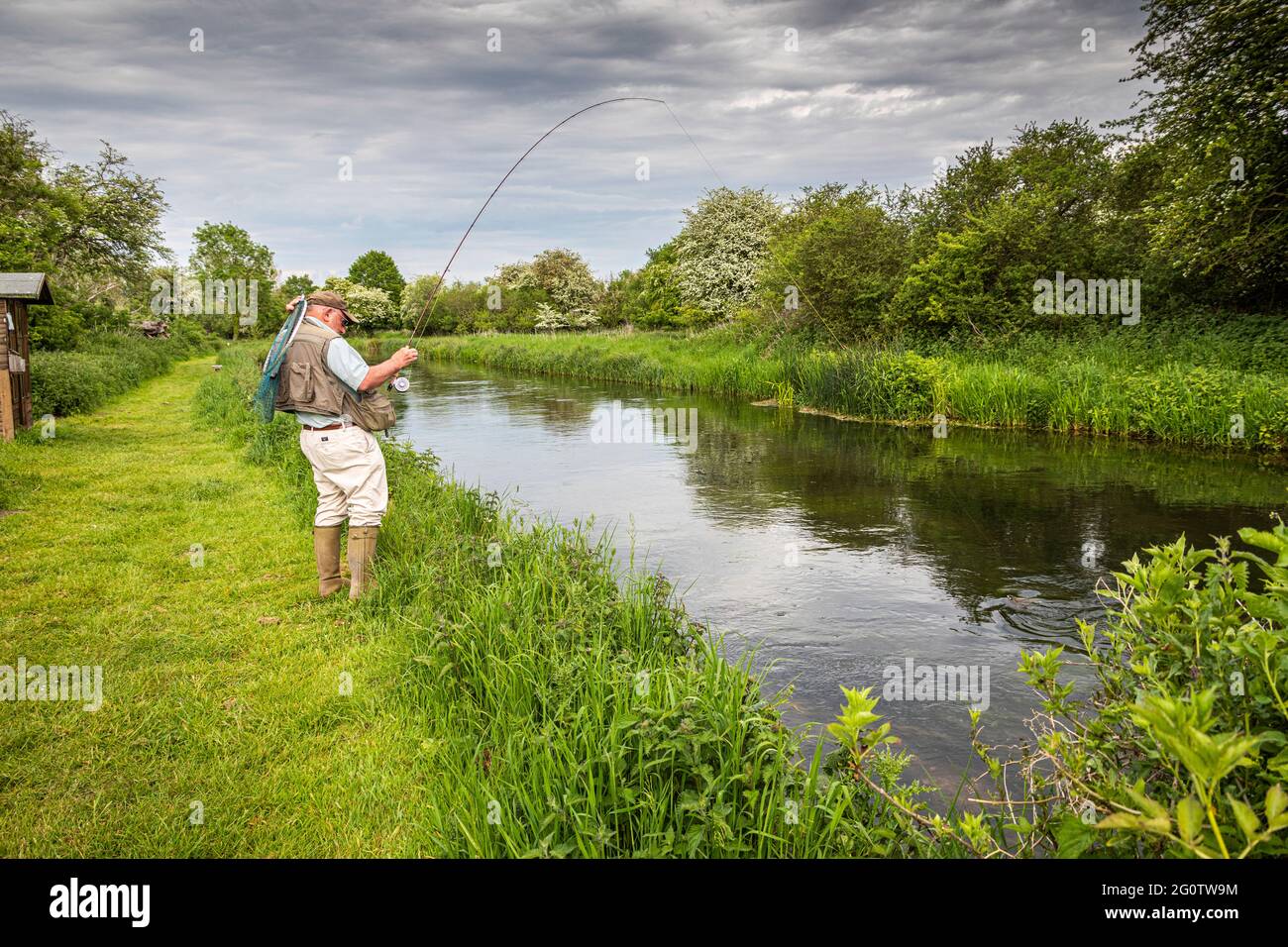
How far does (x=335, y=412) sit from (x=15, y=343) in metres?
10.2

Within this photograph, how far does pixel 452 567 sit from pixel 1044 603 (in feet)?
17.0

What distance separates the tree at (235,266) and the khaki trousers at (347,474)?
2031 inches

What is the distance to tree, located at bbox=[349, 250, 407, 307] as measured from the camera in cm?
7788

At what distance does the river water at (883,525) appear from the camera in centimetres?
612

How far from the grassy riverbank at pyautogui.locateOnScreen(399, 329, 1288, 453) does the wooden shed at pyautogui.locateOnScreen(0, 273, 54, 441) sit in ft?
53.5

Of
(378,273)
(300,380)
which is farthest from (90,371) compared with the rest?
(378,273)

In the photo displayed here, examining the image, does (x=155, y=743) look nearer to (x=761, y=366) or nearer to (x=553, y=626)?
(x=553, y=626)

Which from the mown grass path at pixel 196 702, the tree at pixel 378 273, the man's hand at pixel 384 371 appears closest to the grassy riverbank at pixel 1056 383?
the man's hand at pixel 384 371

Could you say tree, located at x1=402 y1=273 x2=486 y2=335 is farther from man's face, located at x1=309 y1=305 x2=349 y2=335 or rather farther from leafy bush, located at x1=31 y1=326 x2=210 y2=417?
man's face, located at x1=309 y1=305 x2=349 y2=335

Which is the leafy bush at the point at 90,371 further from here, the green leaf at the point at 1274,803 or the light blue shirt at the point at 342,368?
the green leaf at the point at 1274,803

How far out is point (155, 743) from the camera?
4.24 metres

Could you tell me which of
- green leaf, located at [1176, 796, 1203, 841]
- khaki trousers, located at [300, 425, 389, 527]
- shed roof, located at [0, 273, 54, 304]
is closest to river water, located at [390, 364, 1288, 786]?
green leaf, located at [1176, 796, 1203, 841]

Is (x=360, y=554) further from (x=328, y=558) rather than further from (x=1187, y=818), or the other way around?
(x=1187, y=818)
